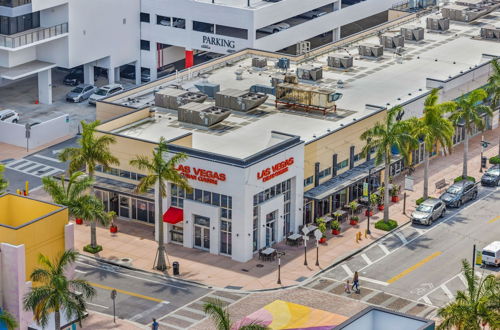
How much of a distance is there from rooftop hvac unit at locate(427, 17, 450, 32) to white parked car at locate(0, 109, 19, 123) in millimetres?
52782

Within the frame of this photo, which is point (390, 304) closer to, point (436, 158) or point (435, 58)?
point (436, 158)

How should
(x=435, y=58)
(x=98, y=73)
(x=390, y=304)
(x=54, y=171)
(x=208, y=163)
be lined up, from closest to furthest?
(x=390, y=304)
(x=208, y=163)
(x=54, y=171)
(x=435, y=58)
(x=98, y=73)

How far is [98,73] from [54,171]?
36.9m

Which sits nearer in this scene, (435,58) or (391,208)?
(391,208)

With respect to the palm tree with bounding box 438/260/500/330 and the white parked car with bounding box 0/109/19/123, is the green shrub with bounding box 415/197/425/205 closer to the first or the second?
the palm tree with bounding box 438/260/500/330

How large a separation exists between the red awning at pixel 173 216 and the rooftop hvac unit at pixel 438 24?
193 feet

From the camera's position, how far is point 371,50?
141750 mm

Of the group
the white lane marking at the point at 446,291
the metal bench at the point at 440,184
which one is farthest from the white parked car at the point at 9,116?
the white lane marking at the point at 446,291

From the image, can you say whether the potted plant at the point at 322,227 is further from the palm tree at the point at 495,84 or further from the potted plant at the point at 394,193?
the palm tree at the point at 495,84

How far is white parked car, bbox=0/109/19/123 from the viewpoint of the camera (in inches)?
5399

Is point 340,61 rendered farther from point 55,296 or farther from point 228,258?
point 55,296

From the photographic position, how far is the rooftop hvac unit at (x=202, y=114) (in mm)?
116188

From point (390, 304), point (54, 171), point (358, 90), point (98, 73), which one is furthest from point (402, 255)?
point (98, 73)

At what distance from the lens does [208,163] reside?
104m
